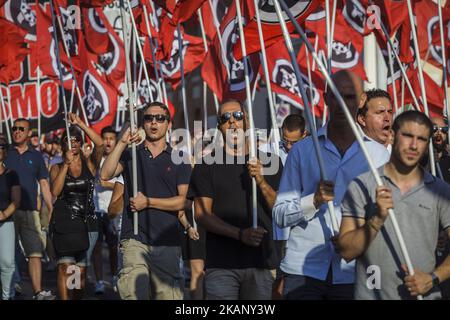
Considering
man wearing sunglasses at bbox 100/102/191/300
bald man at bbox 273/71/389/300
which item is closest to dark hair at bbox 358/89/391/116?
bald man at bbox 273/71/389/300

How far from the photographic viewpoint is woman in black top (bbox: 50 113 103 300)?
830cm

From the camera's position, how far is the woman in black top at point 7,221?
9.22 metres

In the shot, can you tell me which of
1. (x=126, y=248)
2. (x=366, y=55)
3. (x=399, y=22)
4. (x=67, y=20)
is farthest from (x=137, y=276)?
(x=366, y=55)

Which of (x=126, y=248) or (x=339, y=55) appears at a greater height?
(x=339, y=55)

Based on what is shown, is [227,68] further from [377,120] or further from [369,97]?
[377,120]

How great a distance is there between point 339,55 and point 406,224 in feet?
32.4

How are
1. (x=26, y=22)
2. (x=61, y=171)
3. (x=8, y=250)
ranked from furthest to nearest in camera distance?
1. (x=26, y=22)
2. (x=8, y=250)
3. (x=61, y=171)

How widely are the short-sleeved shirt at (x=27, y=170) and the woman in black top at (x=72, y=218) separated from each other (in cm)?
163

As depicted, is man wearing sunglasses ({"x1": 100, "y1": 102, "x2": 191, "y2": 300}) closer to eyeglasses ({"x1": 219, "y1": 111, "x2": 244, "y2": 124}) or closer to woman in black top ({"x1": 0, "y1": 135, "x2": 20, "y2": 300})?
eyeglasses ({"x1": 219, "y1": 111, "x2": 244, "y2": 124})

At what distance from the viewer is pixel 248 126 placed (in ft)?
20.4

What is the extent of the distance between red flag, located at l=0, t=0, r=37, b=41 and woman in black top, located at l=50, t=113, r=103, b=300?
832cm

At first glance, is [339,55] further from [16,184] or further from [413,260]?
[413,260]

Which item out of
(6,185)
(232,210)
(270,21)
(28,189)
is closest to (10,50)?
(28,189)

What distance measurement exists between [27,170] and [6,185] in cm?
80
